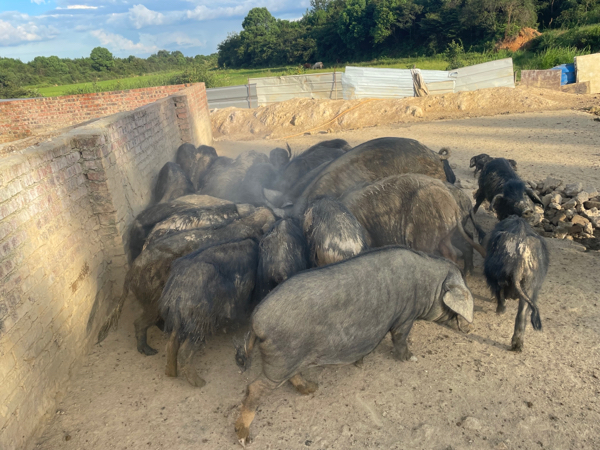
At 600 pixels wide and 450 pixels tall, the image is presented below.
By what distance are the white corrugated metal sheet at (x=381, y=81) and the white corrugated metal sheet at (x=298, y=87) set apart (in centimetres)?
70

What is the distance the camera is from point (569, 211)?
6.36 m

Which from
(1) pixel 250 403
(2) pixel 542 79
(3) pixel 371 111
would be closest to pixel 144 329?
(1) pixel 250 403

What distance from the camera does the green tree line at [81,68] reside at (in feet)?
167

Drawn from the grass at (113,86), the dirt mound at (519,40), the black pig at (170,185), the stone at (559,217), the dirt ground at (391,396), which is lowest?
the dirt ground at (391,396)

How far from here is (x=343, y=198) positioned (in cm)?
539

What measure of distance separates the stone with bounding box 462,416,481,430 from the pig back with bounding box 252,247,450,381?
0.88 metres

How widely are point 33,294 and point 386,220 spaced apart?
385 cm

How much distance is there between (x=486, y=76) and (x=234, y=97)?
12096mm

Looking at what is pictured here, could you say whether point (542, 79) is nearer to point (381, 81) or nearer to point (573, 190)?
point (381, 81)

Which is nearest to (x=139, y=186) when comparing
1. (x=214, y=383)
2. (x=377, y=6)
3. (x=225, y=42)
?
(x=214, y=383)

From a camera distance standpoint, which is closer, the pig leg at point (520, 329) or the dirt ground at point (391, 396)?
the dirt ground at point (391, 396)

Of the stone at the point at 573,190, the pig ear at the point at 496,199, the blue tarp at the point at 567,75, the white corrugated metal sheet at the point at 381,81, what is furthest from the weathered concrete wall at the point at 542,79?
the pig ear at the point at 496,199

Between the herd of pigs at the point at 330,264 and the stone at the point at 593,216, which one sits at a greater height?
the herd of pigs at the point at 330,264

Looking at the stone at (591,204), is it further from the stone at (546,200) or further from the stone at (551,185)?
the stone at (551,185)
